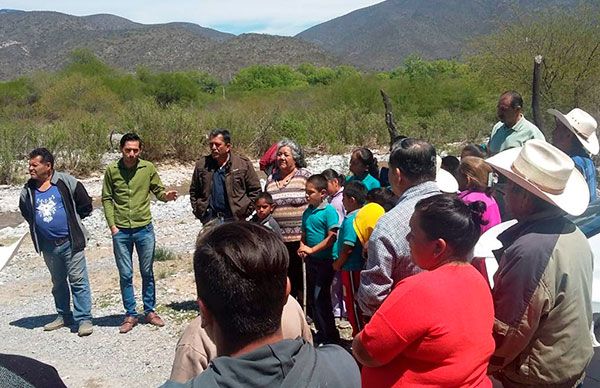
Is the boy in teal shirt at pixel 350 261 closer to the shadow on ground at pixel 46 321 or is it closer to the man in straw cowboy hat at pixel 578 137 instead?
the man in straw cowboy hat at pixel 578 137

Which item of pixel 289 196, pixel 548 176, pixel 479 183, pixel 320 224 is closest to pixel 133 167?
pixel 289 196

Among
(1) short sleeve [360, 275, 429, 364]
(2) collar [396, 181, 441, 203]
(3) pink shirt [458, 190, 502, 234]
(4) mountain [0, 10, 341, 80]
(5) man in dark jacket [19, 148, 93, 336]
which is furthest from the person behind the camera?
(4) mountain [0, 10, 341, 80]

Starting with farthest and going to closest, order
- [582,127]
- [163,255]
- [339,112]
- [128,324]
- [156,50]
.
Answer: [156,50]
[339,112]
[163,255]
[128,324]
[582,127]

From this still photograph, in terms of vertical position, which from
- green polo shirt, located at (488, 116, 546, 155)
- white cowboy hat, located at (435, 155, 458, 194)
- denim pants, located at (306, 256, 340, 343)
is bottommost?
denim pants, located at (306, 256, 340, 343)

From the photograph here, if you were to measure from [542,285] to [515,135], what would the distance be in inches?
132

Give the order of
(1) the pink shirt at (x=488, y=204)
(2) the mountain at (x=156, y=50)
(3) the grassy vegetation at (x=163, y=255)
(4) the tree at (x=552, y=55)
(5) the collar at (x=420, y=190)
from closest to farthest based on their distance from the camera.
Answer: (5) the collar at (x=420, y=190) < (1) the pink shirt at (x=488, y=204) < (3) the grassy vegetation at (x=163, y=255) < (4) the tree at (x=552, y=55) < (2) the mountain at (x=156, y=50)

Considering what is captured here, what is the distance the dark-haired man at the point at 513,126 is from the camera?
5.44 m

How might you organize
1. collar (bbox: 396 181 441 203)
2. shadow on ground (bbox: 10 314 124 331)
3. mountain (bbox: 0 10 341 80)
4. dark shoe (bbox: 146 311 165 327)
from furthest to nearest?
mountain (bbox: 0 10 341 80)
shadow on ground (bbox: 10 314 124 331)
dark shoe (bbox: 146 311 165 327)
collar (bbox: 396 181 441 203)

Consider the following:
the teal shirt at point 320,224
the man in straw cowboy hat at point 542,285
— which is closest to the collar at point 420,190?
the man in straw cowboy hat at point 542,285

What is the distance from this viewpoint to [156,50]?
363 ft

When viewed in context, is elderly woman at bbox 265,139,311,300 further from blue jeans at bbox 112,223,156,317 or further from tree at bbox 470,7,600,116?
tree at bbox 470,7,600,116

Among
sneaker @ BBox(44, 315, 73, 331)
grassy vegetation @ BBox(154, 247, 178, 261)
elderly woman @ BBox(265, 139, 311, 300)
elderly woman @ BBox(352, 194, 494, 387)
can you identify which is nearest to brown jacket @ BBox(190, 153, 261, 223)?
elderly woman @ BBox(265, 139, 311, 300)

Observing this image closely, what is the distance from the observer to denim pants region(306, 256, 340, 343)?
474 cm

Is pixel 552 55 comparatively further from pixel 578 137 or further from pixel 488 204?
pixel 488 204
